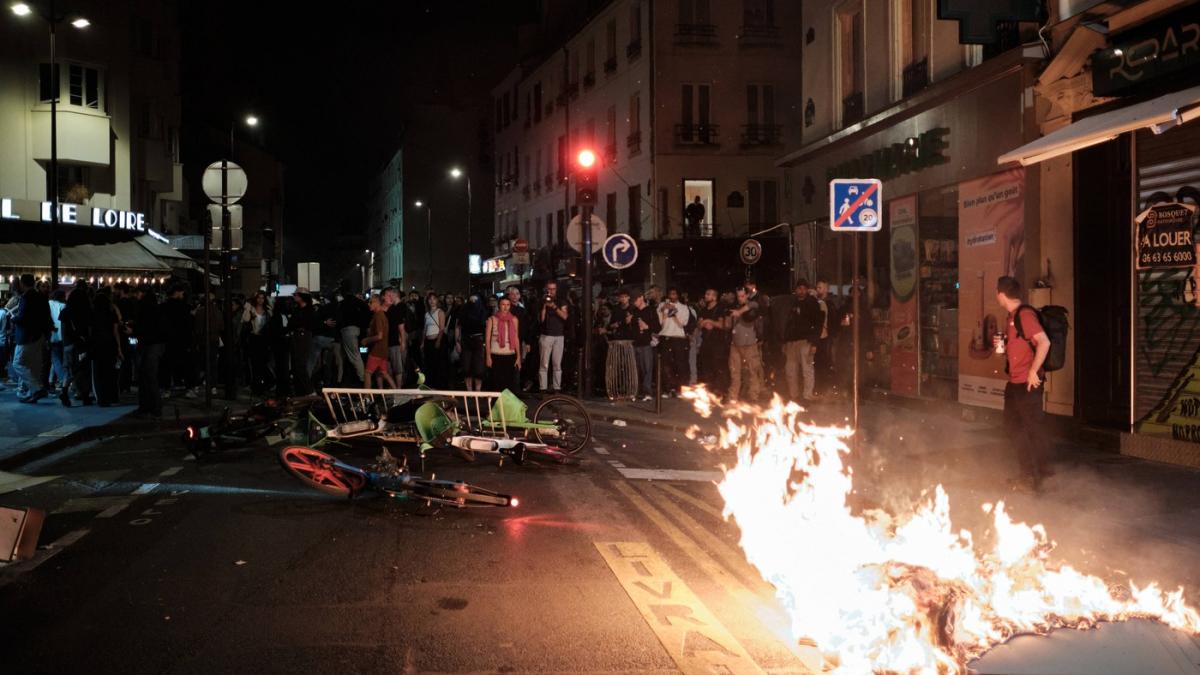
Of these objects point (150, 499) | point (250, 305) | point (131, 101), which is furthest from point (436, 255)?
point (150, 499)

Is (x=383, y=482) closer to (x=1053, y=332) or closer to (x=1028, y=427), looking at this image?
(x=1028, y=427)

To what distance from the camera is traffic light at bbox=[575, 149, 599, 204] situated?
18188mm

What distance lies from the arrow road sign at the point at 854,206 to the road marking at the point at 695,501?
3733mm

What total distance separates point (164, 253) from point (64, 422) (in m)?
27.3

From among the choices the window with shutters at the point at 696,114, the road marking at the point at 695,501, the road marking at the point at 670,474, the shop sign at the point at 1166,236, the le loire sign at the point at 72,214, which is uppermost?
the window with shutters at the point at 696,114

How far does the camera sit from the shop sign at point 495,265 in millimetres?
56569

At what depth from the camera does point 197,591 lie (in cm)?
607

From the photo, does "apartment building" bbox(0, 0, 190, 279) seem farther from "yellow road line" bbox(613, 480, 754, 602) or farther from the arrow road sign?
"yellow road line" bbox(613, 480, 754, 602)

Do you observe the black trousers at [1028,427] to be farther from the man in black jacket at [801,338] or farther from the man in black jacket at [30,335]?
the man in black jacket at [30,335]

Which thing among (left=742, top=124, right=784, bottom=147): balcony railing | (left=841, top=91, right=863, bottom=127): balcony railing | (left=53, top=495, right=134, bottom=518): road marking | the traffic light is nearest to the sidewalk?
(left=53, top=495, right=134, bottom=518): road marking

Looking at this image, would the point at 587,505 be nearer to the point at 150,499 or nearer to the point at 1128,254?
the point at 150,499

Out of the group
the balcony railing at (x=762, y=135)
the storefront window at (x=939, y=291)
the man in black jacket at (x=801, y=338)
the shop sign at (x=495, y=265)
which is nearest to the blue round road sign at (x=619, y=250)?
the man in black jacket at (x=801, y=338)

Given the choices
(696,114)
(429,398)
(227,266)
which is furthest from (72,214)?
(429,398)

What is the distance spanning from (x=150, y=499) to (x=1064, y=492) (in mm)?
8236
